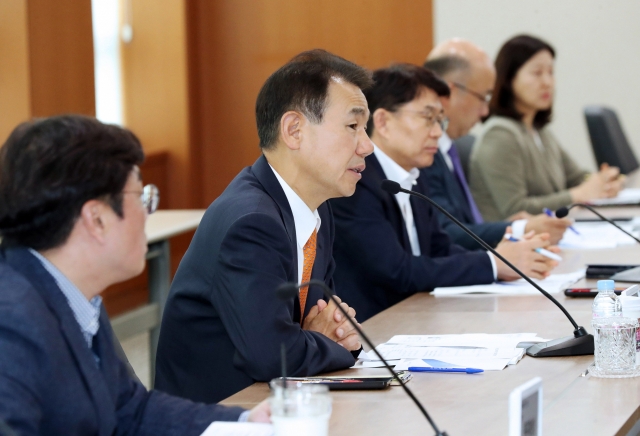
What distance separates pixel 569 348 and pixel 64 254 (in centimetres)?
101

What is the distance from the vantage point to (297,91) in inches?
79.1

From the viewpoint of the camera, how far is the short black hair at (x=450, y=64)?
3900 millimetres

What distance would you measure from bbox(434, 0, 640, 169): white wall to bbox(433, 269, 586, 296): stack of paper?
4.23m

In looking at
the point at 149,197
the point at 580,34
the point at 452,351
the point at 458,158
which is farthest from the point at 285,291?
the point at 580,34

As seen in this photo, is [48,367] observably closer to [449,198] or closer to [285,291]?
[285,291]

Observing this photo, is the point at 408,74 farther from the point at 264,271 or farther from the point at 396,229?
the point at 264,271

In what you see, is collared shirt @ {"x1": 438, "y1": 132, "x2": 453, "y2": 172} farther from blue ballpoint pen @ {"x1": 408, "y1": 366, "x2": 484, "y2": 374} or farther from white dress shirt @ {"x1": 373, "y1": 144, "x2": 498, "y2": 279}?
blue ballpoint pen @ {"x1": 408, "y1": 366, "x2": 484, "y2": 374}

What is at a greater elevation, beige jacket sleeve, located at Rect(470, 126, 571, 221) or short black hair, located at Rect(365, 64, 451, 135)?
short black hair, located at Rect(365, 64, 451, 135)

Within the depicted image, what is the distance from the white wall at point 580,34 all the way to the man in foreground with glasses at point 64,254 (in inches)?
218

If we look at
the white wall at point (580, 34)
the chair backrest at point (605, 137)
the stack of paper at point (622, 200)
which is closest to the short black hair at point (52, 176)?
the stack of paper at point (622, 200)

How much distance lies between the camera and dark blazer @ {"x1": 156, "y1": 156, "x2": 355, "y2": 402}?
5.44 feet

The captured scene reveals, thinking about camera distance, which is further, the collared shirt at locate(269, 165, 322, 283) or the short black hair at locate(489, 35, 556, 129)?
the short black hair at locate(489, 35, 556, 129)

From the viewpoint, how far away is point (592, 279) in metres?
2.59

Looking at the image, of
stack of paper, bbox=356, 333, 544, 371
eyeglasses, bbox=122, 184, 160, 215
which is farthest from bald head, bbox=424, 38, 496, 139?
eyeglasses, bbox=122, 184, 160, 215
